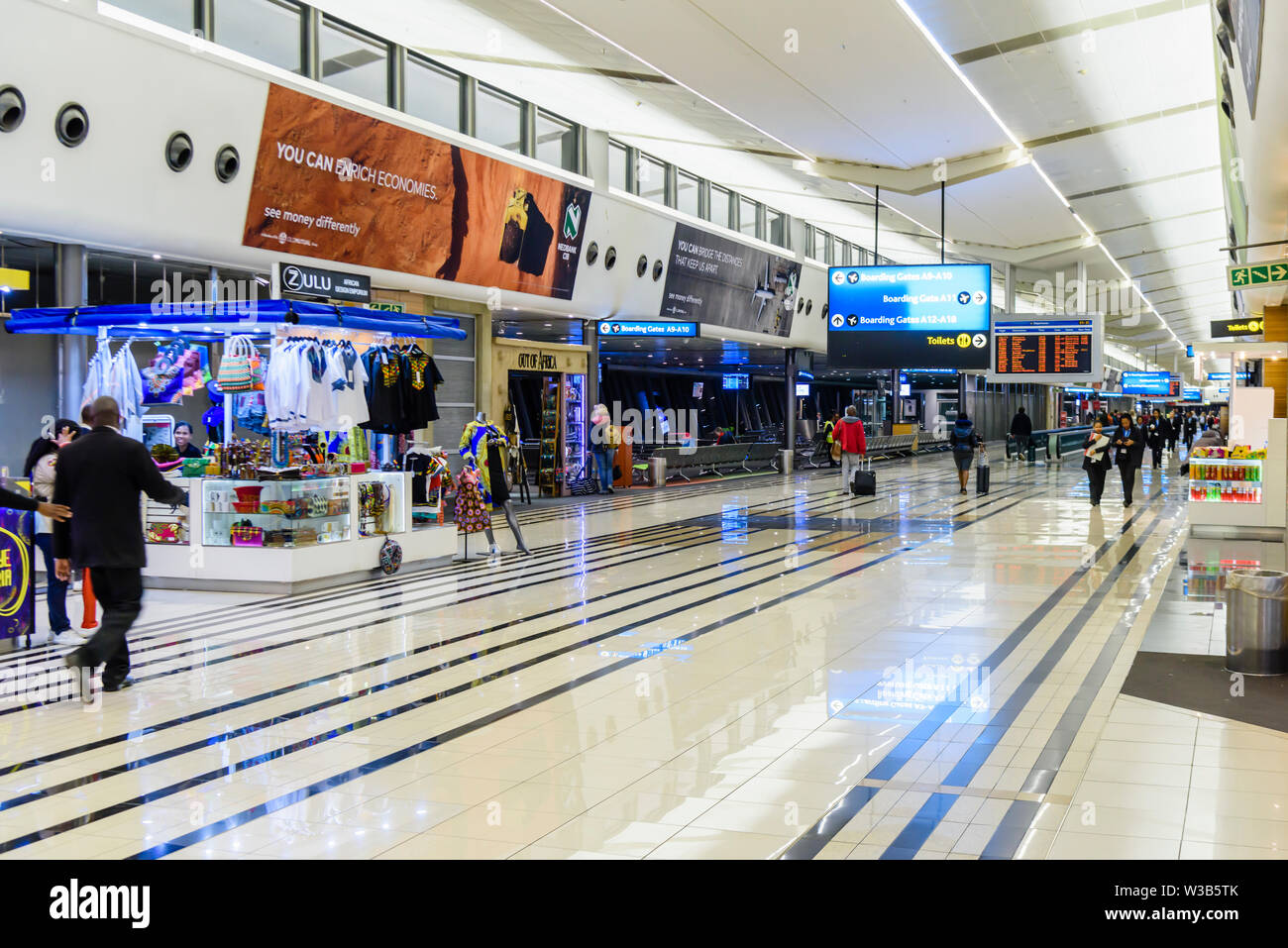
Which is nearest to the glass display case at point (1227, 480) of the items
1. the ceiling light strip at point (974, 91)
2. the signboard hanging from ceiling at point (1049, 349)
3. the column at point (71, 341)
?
the ceiling light strip at point (974, 91)

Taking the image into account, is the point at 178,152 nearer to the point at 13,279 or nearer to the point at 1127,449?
the point at 13,279

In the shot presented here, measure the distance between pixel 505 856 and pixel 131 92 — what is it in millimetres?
8630

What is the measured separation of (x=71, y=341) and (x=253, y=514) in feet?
9.18

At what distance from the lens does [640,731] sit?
5363mm

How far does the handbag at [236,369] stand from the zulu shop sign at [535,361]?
813 cm

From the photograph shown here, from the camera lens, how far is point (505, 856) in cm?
378

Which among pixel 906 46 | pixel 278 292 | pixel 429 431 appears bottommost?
pixel 429 431

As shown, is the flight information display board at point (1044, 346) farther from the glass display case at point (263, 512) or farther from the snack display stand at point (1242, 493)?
the glass display case at point (263, 512)

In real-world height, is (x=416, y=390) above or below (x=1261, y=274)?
below

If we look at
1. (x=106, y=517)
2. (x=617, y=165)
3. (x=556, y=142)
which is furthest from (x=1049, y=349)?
(x=106, y=517)
